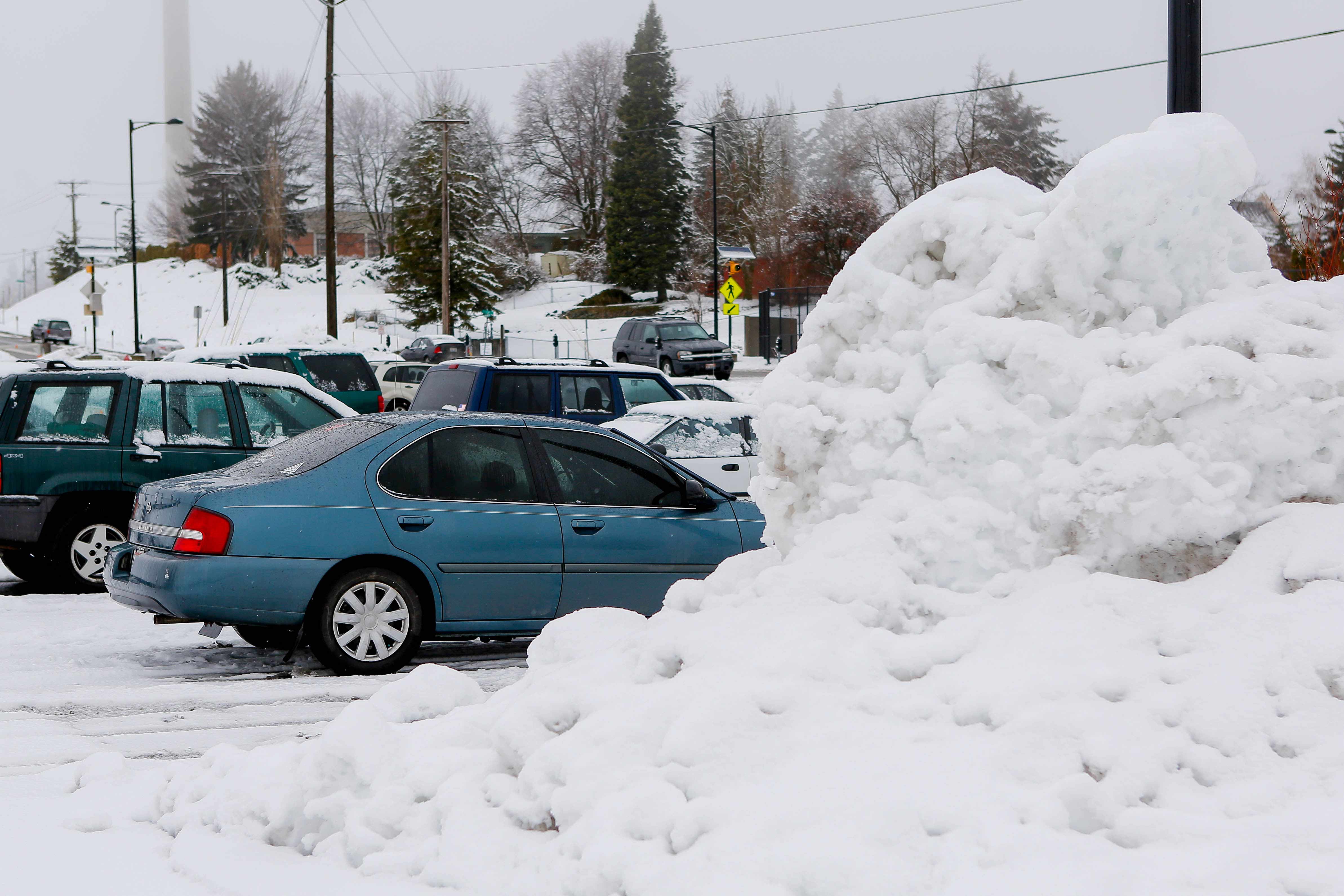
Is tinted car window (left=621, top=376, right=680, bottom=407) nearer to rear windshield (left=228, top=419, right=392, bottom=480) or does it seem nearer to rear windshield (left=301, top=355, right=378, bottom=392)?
rear windshield (left=301, top=355, right=378, bottom=392)

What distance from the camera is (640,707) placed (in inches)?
143

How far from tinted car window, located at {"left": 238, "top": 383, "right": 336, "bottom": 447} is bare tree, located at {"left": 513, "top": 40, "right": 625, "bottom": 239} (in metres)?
78.9

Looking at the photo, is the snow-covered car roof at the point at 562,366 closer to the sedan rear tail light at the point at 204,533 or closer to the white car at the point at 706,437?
the white car at the point at 706,437

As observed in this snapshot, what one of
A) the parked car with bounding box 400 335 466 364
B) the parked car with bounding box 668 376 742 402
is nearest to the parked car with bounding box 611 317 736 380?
the parked car with bounding box 400 335 466 364

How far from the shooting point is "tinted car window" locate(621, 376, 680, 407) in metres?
14.1

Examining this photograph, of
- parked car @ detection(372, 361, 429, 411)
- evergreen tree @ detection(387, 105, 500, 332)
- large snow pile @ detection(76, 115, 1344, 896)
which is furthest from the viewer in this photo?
evergreen tree @ detection(387, 105, 500, 332)

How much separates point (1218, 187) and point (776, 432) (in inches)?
73.9

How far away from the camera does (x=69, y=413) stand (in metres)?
9.67

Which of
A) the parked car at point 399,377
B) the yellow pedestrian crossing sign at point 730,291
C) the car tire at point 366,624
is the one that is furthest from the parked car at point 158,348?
the car tire at point 366,624

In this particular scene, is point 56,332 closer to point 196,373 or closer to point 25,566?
point 25,566

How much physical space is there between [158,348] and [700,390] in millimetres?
50085

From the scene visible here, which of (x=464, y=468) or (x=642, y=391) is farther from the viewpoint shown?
(x=642, y=391)

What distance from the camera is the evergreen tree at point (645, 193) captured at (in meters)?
72.1

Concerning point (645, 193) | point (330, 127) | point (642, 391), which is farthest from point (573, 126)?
point (642, 391)
